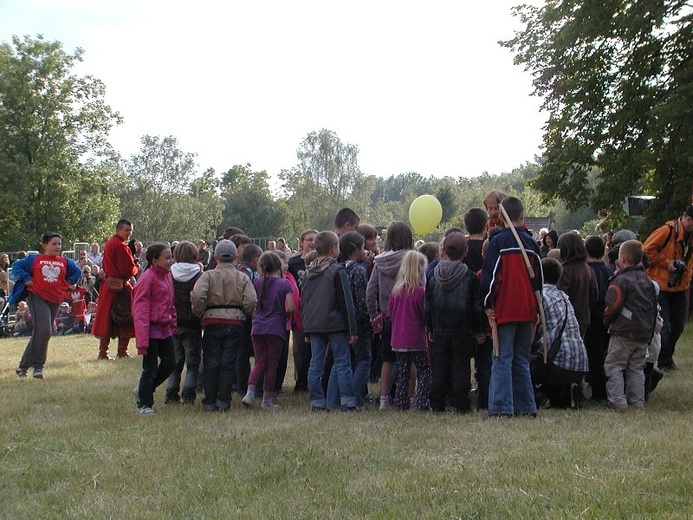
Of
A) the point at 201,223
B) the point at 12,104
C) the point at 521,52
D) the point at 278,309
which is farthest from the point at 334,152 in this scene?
the point at 278,309

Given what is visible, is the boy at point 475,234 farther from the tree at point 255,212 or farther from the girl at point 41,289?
the tree at point 255,212

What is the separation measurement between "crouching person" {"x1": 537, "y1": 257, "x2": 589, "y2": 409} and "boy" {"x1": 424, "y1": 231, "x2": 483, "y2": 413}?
0.73 metres

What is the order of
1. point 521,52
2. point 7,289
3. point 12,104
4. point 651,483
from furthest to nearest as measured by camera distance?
point 12,104 < point 521,52 < point 7,289 < point 651,483

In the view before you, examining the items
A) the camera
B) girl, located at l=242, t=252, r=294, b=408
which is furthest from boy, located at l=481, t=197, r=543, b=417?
the camera

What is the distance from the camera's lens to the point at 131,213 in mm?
78250

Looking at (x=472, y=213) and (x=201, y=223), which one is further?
(x=201, y=223)

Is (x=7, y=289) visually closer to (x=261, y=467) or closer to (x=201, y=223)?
(x=261, y=467)

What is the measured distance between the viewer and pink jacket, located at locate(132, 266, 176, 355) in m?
8.51

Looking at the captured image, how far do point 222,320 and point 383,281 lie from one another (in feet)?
5.53

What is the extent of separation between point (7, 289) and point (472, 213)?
17.9 metres

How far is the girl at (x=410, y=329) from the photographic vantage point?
28.4ft

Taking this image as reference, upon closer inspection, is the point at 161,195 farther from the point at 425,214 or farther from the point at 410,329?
the point at 410,329

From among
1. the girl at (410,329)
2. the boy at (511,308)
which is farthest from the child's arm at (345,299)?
the boy at (511,308)

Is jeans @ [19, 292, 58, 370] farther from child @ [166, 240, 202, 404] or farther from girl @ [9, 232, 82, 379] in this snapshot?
child @ [166, 240, 202, 404]
